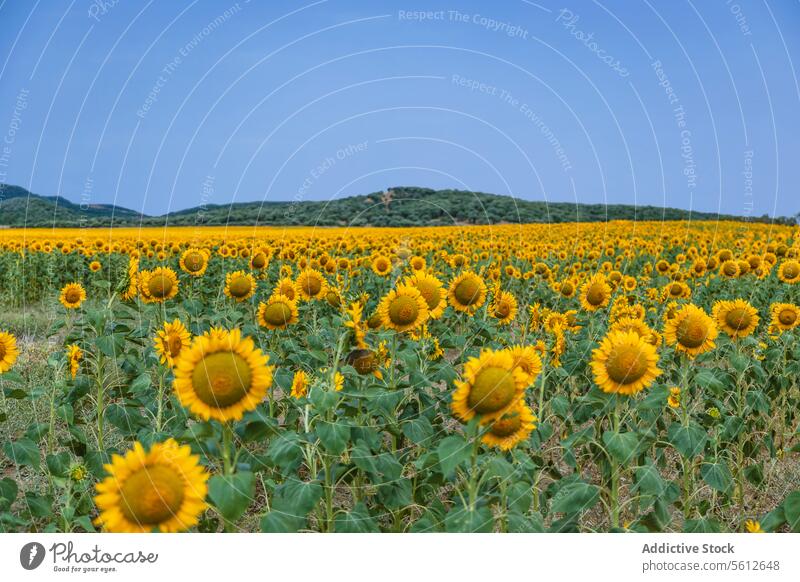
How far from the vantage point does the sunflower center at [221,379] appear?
113 inches

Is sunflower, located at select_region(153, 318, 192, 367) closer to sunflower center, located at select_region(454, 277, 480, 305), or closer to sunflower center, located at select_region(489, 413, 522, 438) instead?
sunflower center, located at select_region(489, 413, 522, 438)

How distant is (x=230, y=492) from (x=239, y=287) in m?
4.78

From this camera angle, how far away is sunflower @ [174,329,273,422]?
113 inches

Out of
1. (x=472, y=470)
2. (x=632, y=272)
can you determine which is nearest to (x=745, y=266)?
(x=632, y=272)

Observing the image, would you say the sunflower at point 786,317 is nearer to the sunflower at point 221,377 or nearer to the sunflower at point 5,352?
the sunflower at point 221,377

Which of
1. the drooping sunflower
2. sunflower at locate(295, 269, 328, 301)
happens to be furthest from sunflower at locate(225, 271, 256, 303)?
the drooping sunflower

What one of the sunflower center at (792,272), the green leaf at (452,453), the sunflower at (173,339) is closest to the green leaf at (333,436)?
the green leaf at (452,453)

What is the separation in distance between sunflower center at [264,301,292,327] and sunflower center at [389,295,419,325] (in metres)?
1.39

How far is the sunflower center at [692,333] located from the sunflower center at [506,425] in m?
2.16

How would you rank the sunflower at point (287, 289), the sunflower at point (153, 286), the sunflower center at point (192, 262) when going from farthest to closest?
1. the sunflower center at point (192, 262)
2. the sunflower at point (287, 289)
3. the sunflower at point (153, 286)

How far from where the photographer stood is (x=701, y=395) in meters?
7.22
